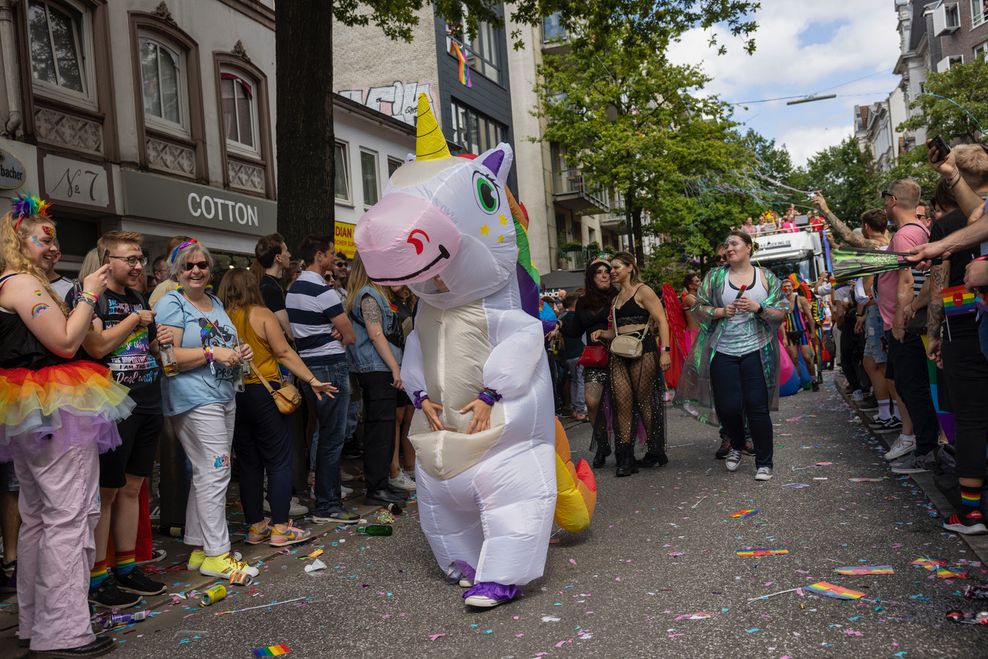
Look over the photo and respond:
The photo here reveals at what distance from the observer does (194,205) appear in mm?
14859

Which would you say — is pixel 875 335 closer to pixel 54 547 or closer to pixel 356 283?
Answer: pixel 356 283

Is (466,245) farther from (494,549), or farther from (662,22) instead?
(662,22)

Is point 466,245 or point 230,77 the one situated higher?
point 230,77

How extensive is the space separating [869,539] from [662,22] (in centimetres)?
967

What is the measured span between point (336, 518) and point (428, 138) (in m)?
3.16

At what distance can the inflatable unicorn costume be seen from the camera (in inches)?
190

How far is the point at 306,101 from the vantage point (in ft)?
31.4

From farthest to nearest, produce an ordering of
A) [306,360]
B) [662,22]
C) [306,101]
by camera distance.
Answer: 1. [662,22]
2. [306,101]
3. [306,360]

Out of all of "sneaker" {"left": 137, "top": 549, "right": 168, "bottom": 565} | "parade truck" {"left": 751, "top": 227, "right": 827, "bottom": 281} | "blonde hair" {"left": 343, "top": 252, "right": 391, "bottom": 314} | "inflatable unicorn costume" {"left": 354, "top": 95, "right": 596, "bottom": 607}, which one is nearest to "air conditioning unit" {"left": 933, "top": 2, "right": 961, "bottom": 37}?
"parade truck" {"left": 751, "top": 227, "right": 827, "bottom": 281}

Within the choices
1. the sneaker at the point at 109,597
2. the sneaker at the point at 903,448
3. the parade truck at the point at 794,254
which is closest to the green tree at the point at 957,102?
the parade truck at the point at 794,254

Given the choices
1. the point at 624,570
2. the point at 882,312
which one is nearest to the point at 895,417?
the point at 882,312

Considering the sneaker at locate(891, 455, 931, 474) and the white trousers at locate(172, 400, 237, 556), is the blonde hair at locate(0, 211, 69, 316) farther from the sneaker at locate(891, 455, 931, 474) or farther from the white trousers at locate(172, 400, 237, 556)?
the sneaker at locate(891, 455, 931, 474)

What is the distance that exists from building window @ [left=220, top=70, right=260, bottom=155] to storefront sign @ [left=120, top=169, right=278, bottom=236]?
1.12 m

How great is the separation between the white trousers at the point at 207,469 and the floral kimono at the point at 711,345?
167 inches
